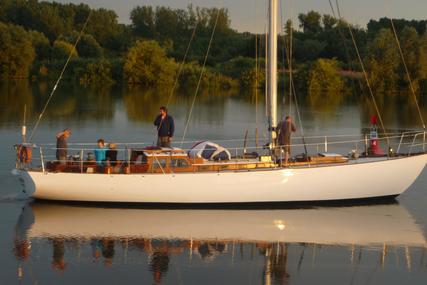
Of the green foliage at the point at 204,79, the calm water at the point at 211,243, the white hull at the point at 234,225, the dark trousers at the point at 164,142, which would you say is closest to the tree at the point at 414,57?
the green foliage at the point at 204,79

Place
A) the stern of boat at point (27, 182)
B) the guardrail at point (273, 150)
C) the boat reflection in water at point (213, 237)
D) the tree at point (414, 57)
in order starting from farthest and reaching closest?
the tree at point (414, 57), the guardrail at point (273, 150), the stern of boat at point (27, 182), the boat reflection in water at point (213, 237)

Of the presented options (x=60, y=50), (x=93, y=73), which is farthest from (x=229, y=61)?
(x=60, y=50)

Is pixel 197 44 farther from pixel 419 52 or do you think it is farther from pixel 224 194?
pixel 224 194

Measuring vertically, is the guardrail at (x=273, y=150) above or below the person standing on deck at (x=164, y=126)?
below

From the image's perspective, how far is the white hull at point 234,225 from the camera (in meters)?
18.9

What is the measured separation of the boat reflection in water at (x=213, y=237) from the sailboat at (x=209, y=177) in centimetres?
39

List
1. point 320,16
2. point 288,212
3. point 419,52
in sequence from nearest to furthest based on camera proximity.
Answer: point 288,212
point 419,52
point 320,16

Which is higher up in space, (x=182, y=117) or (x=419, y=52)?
(x=419, y=52)

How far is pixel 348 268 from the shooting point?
16.8 metres

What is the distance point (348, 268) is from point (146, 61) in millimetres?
83794

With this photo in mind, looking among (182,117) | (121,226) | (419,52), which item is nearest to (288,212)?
(121,226)

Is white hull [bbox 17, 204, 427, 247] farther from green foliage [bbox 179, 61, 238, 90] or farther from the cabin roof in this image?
green foliage [bbox 179, 61, 238, 90]

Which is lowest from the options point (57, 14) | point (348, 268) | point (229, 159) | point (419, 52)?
point (348, 268)

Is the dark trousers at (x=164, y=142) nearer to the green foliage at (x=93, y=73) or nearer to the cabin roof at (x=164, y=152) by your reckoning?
the cabin roof at (x=164, y=152)
